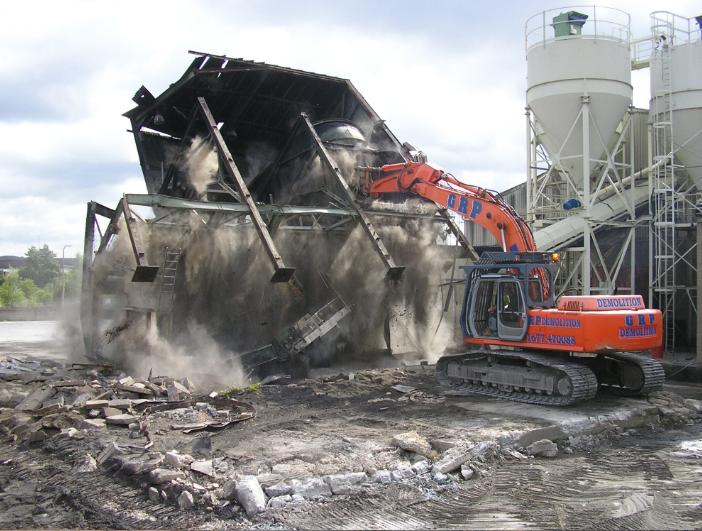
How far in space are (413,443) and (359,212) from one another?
764 centimetres

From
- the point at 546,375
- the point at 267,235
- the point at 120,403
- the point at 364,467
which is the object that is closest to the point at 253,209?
the point at 267,235

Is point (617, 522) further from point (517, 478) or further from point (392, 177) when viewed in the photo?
point (392, 177)

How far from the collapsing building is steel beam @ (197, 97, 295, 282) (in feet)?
0.12

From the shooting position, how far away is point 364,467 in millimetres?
6352

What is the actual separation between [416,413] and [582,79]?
1295 cm

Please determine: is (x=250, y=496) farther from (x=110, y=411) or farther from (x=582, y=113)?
(x=582, y=113)

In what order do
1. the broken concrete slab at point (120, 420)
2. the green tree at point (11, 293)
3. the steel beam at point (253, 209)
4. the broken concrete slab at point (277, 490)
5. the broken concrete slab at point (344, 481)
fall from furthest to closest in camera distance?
the green tree at point (11, 293), the steel beam at point (253, 209), the broken concrete slab at point (120, 420), the broken concrete slab at point (344, 481), the broken concrete slab at point (277, 490)

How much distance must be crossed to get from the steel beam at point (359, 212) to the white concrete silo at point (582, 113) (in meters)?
7.13

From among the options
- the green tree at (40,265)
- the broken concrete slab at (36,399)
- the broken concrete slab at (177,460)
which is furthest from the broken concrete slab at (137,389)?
the green tree at (40,265)

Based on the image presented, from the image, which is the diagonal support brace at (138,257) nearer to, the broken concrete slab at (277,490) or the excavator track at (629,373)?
the broken concrete slab at (277,490)

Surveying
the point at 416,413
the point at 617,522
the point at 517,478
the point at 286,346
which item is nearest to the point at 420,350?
the point at 286,346

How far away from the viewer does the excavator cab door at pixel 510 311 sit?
9.81m

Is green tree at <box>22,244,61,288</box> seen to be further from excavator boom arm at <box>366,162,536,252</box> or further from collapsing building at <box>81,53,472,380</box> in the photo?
excavator boom arm at <box>366,162,536,252</box>

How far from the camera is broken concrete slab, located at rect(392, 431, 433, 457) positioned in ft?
22.6
